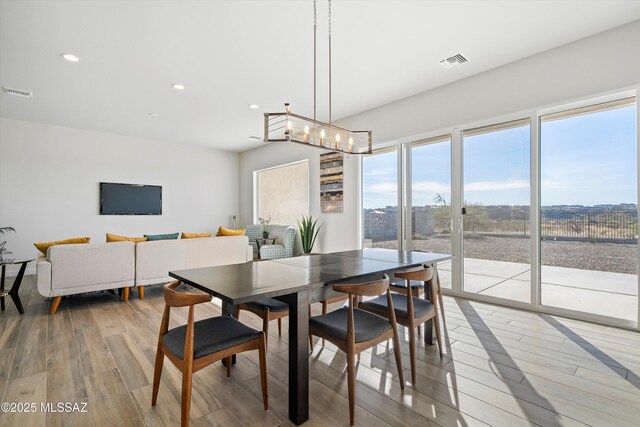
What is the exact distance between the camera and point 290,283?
5.78 ft

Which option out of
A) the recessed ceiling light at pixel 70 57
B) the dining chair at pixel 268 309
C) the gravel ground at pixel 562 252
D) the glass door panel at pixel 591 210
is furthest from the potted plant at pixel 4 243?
the glass door panel at pixel 591 210

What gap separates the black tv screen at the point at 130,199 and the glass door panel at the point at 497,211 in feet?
21.2

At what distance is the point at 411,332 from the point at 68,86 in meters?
5.18

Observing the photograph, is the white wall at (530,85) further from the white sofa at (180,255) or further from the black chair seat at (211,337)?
the black chair seat at (211,337)

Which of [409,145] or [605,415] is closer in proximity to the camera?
[605,415]

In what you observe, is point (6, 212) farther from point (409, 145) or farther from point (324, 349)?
point (409, 145)

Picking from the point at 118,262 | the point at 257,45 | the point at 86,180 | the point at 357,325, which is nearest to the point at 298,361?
the point at 357,325

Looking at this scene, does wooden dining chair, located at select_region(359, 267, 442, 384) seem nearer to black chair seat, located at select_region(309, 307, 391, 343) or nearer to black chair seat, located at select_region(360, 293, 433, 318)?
black chair seat, located at select_region(360, 293, 433, 318)

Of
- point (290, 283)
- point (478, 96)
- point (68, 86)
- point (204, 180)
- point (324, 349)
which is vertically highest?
A: point (68, 86)

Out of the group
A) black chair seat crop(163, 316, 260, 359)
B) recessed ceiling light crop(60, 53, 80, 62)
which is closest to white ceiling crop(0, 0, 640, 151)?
recessed ceiling light crop(60, 53, 80, 62)

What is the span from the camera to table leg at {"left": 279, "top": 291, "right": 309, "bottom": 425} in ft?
5.43

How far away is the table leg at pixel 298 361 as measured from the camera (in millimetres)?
1654

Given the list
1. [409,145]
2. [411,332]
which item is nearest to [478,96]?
[409,145]

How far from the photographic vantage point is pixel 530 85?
11.4 feet
